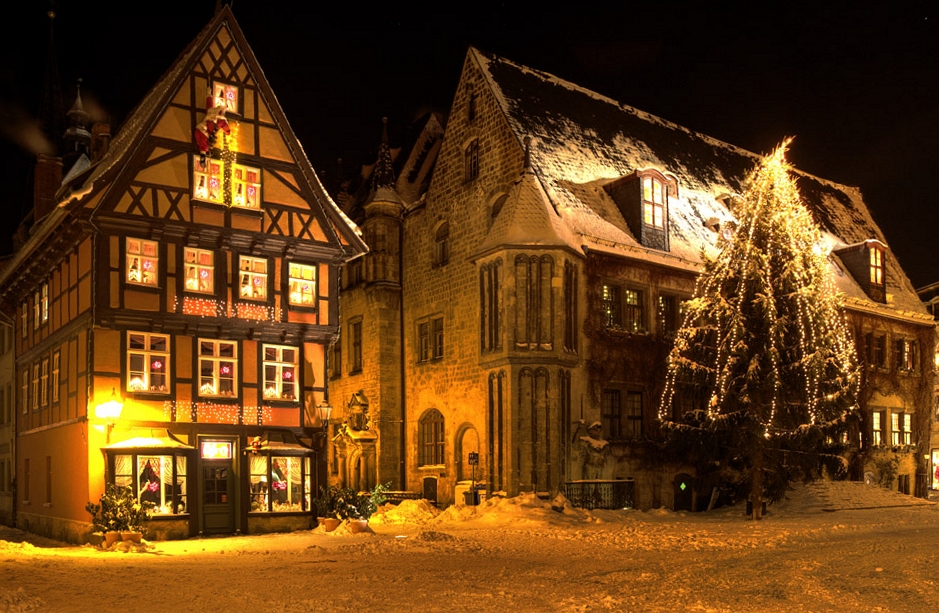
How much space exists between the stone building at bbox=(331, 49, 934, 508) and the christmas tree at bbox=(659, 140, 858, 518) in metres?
2.80

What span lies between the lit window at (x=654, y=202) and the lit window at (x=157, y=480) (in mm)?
17033

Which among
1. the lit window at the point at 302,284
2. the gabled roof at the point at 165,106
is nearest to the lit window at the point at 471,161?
the gabled roof at the point at 165,106

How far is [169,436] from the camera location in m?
24.0

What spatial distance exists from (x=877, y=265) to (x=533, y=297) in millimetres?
19183

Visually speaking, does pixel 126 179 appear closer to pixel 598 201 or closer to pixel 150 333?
pixel 150 333

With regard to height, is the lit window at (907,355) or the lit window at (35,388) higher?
the lit window at (907,355)

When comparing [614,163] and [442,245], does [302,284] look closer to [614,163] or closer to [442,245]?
[442,245]

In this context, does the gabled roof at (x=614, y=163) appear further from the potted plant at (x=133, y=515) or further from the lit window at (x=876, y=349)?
the potted plant at (x=133, y=515)

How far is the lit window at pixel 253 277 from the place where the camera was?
25.8 metres

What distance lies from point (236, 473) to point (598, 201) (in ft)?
49.0

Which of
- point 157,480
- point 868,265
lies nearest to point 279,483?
point 157,480

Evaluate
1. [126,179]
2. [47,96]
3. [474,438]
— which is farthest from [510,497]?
[47,96]

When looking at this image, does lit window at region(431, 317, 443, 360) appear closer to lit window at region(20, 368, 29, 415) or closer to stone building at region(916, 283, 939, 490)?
lit window at region(20, 368, 29, 415)

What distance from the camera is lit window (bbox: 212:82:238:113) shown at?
25828 millimetres
